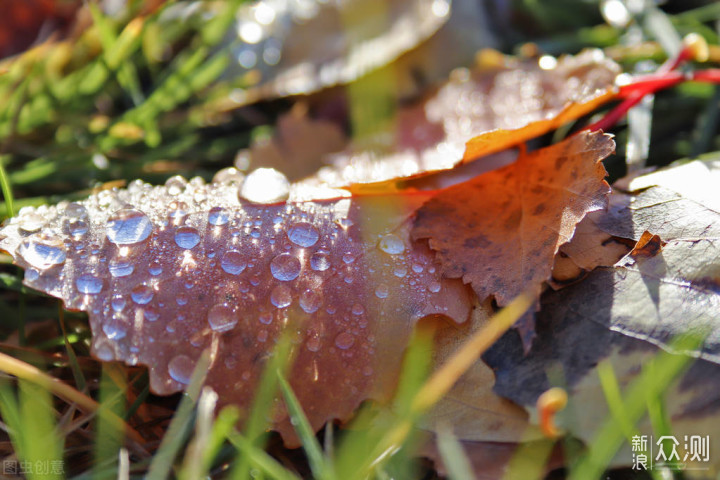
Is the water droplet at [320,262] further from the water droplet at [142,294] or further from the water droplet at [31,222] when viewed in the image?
the water droplet at [31,222]

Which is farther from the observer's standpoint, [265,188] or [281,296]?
[265,188]

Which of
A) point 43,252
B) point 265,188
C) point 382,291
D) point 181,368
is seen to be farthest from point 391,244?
point 43,252

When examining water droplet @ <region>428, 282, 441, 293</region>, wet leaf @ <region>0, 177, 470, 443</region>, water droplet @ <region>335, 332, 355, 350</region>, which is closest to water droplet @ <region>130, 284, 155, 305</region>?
wet leaf @ <region>0, 177, 470, 443</region>

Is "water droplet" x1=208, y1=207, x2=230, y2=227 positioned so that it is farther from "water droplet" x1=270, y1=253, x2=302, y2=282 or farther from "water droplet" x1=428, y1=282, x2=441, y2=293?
"water droplet" x1=428, y1=282, x2=441, y2=293

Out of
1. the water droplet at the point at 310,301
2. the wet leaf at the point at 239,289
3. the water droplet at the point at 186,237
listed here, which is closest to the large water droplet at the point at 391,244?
the wet leaf at the point at 239,289

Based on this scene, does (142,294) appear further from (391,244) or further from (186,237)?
(391,244)
